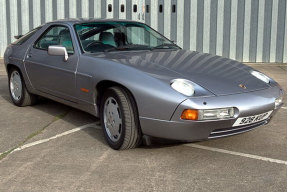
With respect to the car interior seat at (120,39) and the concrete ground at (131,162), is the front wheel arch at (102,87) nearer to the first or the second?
the concrete ground at (131,162)

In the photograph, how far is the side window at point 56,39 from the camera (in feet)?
16.5

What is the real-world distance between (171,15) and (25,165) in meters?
8.30

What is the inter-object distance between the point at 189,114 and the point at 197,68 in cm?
81

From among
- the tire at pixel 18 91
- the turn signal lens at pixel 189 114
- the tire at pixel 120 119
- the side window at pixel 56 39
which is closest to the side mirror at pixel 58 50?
the side window at pixel 56 39

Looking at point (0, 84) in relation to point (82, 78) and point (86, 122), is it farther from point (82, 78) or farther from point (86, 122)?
point (82, 78)

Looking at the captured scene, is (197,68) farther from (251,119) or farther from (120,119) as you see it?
(120,119)

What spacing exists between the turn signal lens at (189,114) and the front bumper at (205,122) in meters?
0.03

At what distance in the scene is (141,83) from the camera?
3.82m

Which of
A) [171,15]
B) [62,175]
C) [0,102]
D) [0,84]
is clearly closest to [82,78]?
[62,175]

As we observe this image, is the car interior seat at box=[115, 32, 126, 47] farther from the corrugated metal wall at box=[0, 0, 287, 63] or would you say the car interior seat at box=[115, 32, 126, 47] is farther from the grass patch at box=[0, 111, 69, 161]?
the corrugated metal wall at box=[0, 0, 287, 63]

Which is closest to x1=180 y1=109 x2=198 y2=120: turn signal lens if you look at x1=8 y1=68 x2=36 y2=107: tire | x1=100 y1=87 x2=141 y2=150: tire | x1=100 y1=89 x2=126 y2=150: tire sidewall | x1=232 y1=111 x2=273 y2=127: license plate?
x1=232 y1=111 x2=273 y2=127: license plate

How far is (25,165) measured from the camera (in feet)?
12.4

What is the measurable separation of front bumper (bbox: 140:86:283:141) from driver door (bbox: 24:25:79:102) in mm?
1372

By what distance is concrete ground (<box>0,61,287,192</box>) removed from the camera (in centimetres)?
334
